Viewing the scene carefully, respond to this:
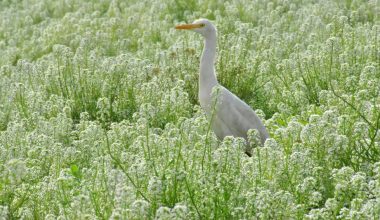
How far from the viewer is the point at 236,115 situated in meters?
7.96

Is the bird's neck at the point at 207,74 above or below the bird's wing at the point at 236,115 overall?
above

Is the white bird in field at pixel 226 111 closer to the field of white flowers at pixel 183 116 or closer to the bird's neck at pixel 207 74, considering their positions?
the bird's neck at pixel 207 74

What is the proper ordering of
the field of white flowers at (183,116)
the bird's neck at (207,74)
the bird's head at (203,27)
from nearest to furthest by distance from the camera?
the field of white flowers at (183,116) → the bird's neck at (207,74) → the bird's head at (203,27)

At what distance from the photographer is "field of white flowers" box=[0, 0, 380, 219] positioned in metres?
5.28

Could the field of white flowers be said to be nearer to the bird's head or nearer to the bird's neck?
the bird's neck

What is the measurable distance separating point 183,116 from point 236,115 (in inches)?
25.6

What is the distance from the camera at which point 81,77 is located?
973cm

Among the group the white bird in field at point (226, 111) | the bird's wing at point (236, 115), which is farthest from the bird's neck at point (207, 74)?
the bird's wing at point (236, 115)

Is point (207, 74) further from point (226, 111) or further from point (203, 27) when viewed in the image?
point (203, 27)

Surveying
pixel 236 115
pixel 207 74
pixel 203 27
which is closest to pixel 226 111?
pixel 236 115

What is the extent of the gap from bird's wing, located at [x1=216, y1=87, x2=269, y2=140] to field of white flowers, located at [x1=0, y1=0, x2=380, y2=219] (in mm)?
280

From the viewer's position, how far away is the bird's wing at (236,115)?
25.8 feet

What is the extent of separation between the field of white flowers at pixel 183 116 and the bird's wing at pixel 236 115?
280 millimetres

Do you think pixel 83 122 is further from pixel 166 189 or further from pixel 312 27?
pixel 312 27
